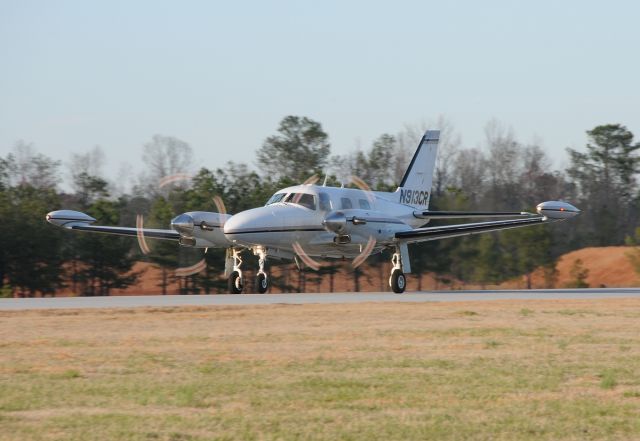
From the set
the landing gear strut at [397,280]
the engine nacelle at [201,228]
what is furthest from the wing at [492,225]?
the engine nacelle at [201,228]

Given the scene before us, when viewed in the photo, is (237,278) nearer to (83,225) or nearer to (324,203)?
(324,203)

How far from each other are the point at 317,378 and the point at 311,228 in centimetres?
1963

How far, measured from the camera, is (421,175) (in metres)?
39.9

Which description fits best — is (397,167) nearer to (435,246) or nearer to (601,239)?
(601,239)

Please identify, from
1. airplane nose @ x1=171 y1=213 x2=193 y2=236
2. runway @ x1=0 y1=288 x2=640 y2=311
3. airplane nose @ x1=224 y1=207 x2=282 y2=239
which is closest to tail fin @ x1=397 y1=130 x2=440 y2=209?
runway @ x1=0 y1=288 x2=640 y2=311

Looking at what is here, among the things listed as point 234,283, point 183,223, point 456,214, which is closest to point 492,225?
point 456,214

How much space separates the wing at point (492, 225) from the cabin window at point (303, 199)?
3286mm

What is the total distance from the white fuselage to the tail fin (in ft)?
12.8

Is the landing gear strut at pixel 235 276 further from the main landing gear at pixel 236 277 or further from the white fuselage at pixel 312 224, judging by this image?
the white fuselage at pixel 312 224

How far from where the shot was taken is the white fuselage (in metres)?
31.5

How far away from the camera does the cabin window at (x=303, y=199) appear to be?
33031 millimetres

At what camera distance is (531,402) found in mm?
11398

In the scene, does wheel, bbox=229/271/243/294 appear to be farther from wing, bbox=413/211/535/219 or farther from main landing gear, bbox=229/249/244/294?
wing, bbox=413/211/535/219

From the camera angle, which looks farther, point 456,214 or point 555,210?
point 456,214
